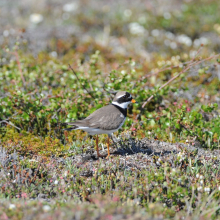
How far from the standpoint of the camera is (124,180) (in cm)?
491

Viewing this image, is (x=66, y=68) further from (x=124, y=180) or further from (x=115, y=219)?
(x=115, y=219)

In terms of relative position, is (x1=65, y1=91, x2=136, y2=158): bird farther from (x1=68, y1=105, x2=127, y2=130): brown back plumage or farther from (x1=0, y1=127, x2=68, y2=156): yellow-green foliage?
(x1=0, y1=127, x2=68, y2=156): yellow-green foliage

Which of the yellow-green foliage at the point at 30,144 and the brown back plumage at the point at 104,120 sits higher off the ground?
the brown back plumage at the point at 104,120

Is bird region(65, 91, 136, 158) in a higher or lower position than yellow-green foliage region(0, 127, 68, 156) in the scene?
higher

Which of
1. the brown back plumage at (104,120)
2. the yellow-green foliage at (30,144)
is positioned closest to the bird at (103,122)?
the brown back plumage at (104,120)

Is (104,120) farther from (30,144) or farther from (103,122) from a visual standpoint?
(30,144)

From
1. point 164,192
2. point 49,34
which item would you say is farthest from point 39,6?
point 164,192

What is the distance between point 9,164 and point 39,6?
1240 centimetres

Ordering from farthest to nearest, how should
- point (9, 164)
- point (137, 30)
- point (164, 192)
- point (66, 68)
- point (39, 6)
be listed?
1. point (39, 6)
2. point (137, 30)
3. point (66, 68)
4. point (9, 164)
5. point (164, 192)

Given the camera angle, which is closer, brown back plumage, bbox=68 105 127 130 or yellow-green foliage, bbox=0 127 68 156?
brown back plumage, bbox=68 105 127 130

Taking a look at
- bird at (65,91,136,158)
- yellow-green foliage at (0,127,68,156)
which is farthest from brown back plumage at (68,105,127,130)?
yellow-green foliage at (0,127,68,156)

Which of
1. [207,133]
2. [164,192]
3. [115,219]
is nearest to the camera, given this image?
[115,219]

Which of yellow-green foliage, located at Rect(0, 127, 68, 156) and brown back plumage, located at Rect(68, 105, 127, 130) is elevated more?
brown back plumage, located at Rect(68, 105, 127, 130)

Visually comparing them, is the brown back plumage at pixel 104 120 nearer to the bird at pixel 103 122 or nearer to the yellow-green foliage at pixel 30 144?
the bird at pixel 103 122
